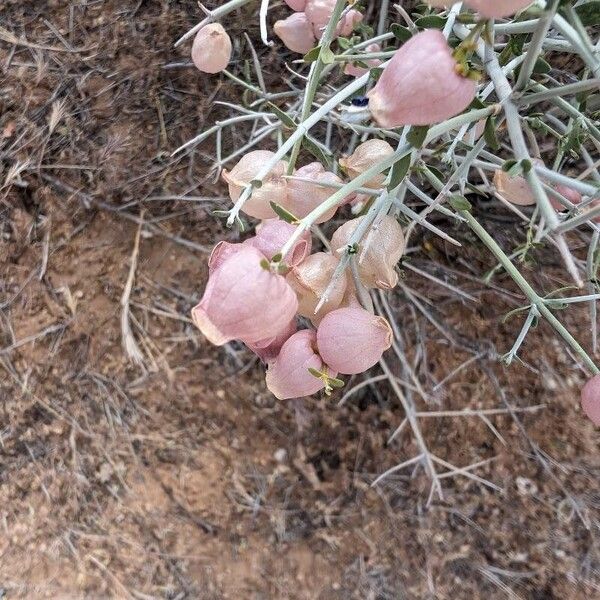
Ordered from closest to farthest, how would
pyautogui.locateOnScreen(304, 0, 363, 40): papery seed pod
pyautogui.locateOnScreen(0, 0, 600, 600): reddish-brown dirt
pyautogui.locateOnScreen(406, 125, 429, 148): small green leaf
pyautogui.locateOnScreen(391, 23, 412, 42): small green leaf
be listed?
pyautogui.locateOnScreen(406, 125, 429, 148): small green leaf
pyautogui.locateOnScreen(391, 23, 412, 42): small green leaf
pyautogui.locateOnScreen(304, 0, 363, 40): papery seed pod
pyautogui.locateOnScreen(0, 0, 600, 600): reddish-brown dirt

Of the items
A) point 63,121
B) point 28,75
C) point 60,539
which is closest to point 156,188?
point 63,121

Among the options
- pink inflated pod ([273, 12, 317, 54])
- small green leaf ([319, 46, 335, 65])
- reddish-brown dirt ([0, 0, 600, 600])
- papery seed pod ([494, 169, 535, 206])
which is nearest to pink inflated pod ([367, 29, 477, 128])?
small green leaf ([319, 46, 335, 65])

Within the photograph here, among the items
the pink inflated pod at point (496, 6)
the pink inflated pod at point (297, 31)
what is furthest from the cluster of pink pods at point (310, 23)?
the pink inflated pod at point (496, 6)

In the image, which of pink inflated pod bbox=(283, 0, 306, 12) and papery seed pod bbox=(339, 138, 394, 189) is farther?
pink inflated pod bbox=(283, 0, 306, 12)

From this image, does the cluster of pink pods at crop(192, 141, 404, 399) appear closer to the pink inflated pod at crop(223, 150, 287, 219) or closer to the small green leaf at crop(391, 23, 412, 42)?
the pink inflated pod at crop(223, 150, 287, 219)

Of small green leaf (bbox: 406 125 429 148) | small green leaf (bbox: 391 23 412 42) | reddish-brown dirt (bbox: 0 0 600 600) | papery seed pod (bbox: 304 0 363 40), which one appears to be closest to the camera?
small green leaf (bbox: 406 125 429 148)

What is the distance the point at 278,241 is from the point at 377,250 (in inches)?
4.8

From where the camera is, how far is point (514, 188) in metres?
0.70

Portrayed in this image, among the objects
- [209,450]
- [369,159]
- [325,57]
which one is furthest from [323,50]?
[209,450]

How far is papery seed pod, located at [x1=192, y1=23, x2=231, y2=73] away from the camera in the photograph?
2.72 ft

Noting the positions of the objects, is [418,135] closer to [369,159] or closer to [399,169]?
[399,169]

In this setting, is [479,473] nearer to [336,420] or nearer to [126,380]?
[336,420]

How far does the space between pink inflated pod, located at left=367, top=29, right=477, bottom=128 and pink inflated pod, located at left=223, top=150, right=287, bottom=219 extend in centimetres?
20

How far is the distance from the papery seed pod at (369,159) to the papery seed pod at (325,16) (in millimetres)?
187
